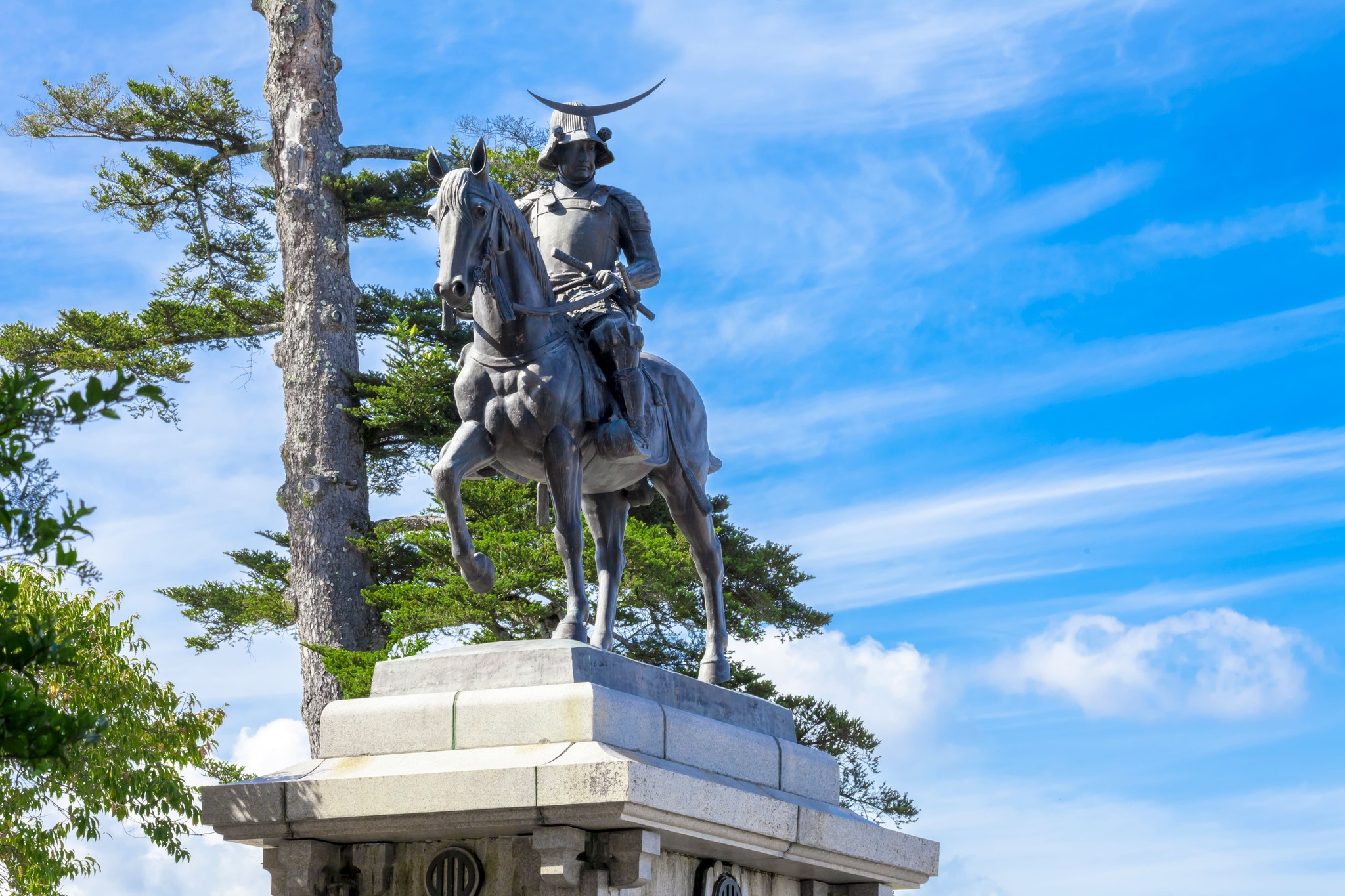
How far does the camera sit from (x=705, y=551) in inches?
335

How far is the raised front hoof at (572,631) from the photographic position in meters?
7.26

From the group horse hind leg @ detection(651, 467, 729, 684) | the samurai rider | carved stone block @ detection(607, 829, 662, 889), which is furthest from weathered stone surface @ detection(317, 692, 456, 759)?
horse hind leg @ detection(651, 467, 729, 684)

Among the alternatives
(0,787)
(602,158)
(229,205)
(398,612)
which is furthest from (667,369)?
(229,205)

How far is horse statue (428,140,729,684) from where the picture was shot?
6965mm

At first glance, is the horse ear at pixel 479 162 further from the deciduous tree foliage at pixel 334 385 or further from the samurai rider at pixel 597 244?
the deciduous tree foliage at pixel 334 385

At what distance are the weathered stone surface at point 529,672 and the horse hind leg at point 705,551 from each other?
3.41ft

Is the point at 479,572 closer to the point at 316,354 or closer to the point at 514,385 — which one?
the point at 514,385

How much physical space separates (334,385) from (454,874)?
12.9 metres

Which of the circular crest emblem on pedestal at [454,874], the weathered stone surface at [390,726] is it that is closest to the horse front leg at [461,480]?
the weathered stone surface at [390,726]

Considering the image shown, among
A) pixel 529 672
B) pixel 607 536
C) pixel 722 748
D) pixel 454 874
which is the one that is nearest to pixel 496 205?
pixel 607 536

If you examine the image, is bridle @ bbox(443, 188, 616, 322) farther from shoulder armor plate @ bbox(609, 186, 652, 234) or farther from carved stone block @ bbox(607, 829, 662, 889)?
carved stone block @ bbox(607, 829, 662, 889)

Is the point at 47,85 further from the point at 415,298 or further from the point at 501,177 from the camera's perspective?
the point at 501,177

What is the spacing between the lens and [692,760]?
270 inches

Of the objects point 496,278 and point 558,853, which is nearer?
point 558,853
